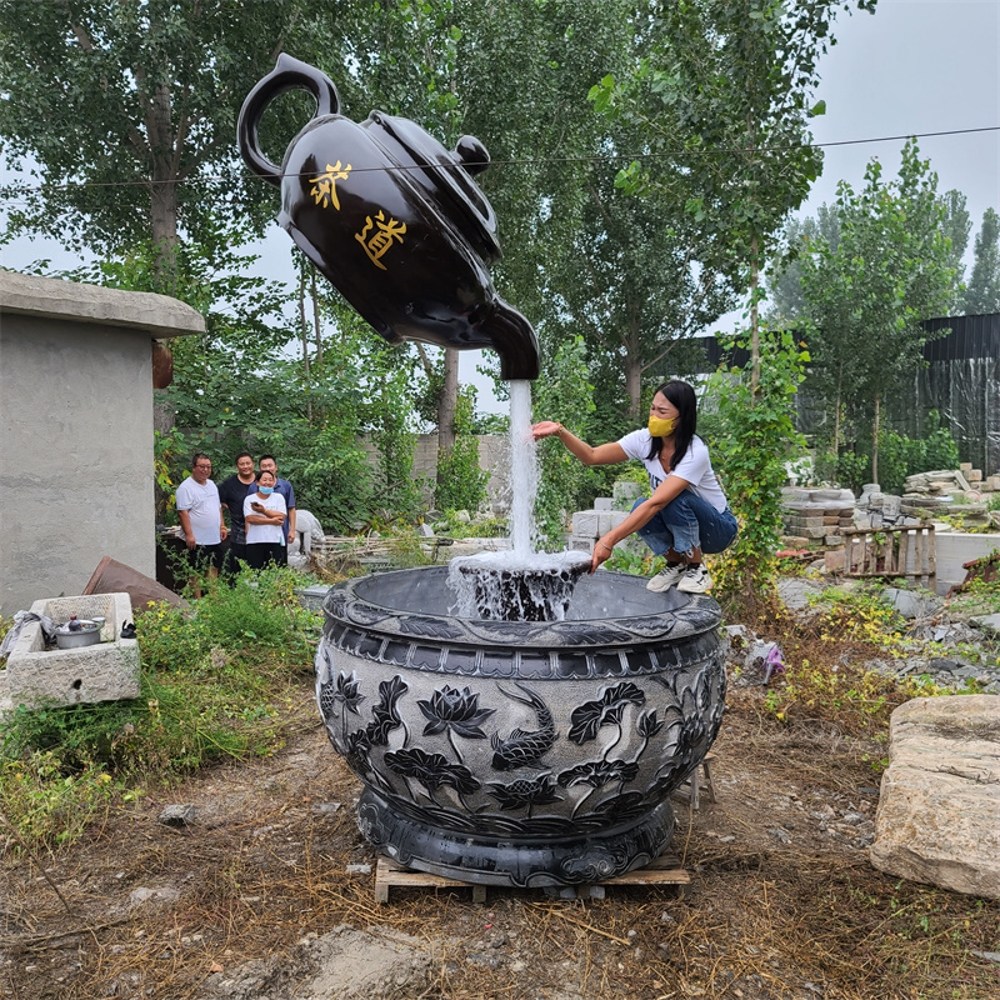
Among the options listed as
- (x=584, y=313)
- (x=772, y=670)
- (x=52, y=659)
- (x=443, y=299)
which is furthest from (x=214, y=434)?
(x=584, y=313)

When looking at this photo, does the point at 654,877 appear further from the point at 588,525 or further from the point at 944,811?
the point at 588,525

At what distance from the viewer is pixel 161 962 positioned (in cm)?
214

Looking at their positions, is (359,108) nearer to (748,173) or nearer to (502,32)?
(502,32)

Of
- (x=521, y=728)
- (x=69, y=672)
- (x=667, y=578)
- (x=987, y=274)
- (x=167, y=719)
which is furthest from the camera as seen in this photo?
(x=987, y=274)

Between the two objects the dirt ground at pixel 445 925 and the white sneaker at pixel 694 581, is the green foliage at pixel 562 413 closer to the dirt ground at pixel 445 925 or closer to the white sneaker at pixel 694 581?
the white sneaker at pixel 694 581

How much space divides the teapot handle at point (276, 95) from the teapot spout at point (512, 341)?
77 centimetres

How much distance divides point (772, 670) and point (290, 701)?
255 centimetres

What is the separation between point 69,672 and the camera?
322cm

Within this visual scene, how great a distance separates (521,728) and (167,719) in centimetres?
198

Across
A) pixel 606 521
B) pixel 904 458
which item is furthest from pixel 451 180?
pixel 904 458

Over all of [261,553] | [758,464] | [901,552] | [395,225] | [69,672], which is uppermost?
[395,225]

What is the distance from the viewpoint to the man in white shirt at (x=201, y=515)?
5.96 metres

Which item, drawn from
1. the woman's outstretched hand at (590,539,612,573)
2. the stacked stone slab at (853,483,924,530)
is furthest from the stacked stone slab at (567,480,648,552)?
the woman's outstretched hand at (590,539,612,573)

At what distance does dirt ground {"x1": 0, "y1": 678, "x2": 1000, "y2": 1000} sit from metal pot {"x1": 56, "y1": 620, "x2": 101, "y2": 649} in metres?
0.75
